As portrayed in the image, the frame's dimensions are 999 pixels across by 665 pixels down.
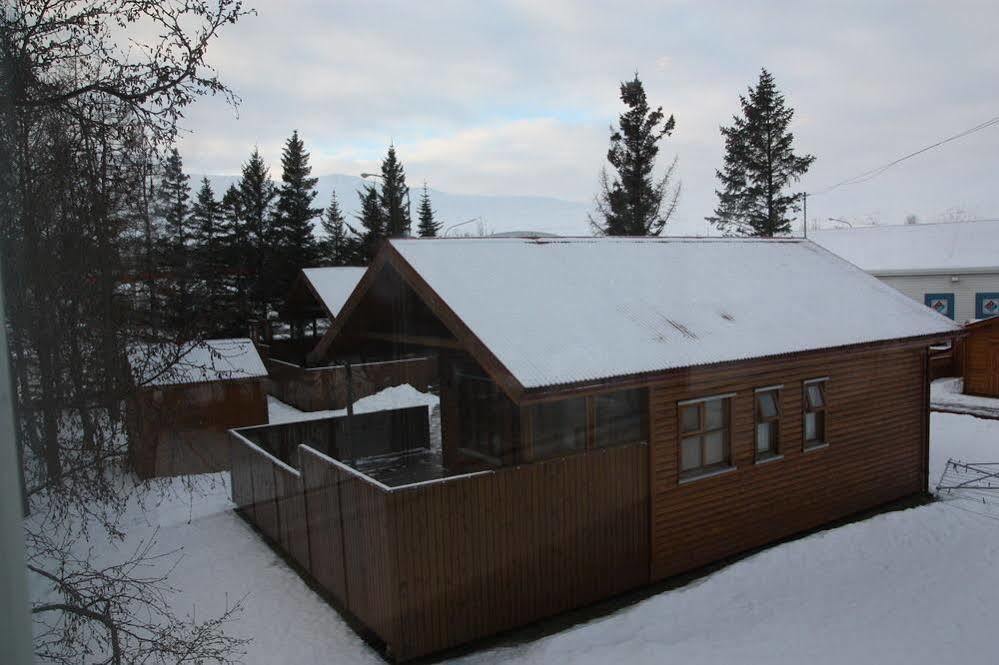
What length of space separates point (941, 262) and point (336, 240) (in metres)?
24.7

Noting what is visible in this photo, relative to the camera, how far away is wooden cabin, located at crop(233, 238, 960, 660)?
753 centimetres

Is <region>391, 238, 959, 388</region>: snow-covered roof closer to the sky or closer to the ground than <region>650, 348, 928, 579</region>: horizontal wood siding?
closer to the sky

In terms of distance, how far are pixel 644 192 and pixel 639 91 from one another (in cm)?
359

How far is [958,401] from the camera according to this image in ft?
65.0

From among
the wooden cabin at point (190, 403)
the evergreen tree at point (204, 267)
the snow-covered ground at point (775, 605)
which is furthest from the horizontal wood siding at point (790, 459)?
the evergreen tree at point (204, 267)

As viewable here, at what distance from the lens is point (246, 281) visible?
26.0 meters

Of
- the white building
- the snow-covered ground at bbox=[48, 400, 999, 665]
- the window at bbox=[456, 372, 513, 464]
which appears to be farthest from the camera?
the white building

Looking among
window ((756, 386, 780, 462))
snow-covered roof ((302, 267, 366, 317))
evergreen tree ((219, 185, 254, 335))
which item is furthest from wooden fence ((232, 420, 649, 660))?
snow-covered roof ((302, 267, 366, 317))

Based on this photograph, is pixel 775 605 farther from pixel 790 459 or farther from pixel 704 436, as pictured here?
pixel 790 459

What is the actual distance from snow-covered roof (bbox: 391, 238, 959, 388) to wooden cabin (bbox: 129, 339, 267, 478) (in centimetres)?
295

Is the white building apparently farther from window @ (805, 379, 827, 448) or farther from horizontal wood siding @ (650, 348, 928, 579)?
window @ (805, 379, 827, 448)

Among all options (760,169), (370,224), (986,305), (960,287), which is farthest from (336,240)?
(986,305)

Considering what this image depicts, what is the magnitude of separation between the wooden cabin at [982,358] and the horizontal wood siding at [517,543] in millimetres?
16463

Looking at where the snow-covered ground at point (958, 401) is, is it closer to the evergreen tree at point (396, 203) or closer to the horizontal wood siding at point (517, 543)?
the horizontal wood siding at point (517, 543)
